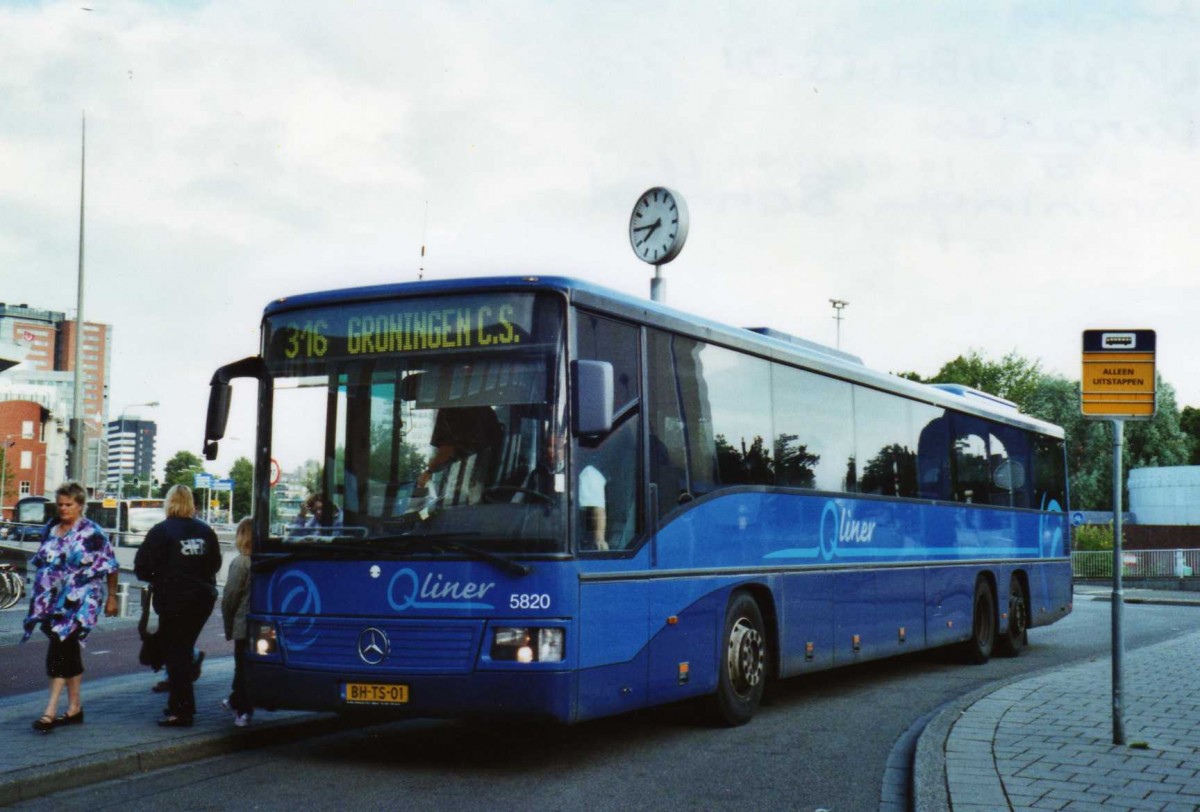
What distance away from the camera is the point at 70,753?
8.10 m

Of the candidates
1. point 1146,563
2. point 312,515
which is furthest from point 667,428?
point 1146,563

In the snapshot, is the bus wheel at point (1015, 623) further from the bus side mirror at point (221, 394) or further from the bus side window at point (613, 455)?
the bus side mirror at point (221, 394)

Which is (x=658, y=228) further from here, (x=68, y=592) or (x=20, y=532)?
(x=20, y=532)

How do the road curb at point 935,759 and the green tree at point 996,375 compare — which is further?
the green tree at point 996,375

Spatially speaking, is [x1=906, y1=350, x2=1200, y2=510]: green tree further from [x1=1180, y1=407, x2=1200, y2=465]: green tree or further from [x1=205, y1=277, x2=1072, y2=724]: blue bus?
[x1=205, y1=277, x2=1072, y2=724]: blue bus

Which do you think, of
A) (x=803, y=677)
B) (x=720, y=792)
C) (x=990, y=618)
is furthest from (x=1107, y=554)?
(x=720, y=792)

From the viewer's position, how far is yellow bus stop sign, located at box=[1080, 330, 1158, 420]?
919 centimetres

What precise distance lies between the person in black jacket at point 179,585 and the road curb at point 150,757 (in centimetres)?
51

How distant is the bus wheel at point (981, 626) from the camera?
16.2 metres

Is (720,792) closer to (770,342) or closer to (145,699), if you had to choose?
(770,342)

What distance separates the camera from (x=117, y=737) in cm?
884

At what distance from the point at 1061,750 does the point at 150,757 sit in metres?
5.75

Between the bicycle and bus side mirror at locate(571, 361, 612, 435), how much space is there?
18038 millimetres

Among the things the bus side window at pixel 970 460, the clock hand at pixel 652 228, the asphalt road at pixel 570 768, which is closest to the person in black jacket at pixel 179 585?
the asphalt road at pixel 570 768
